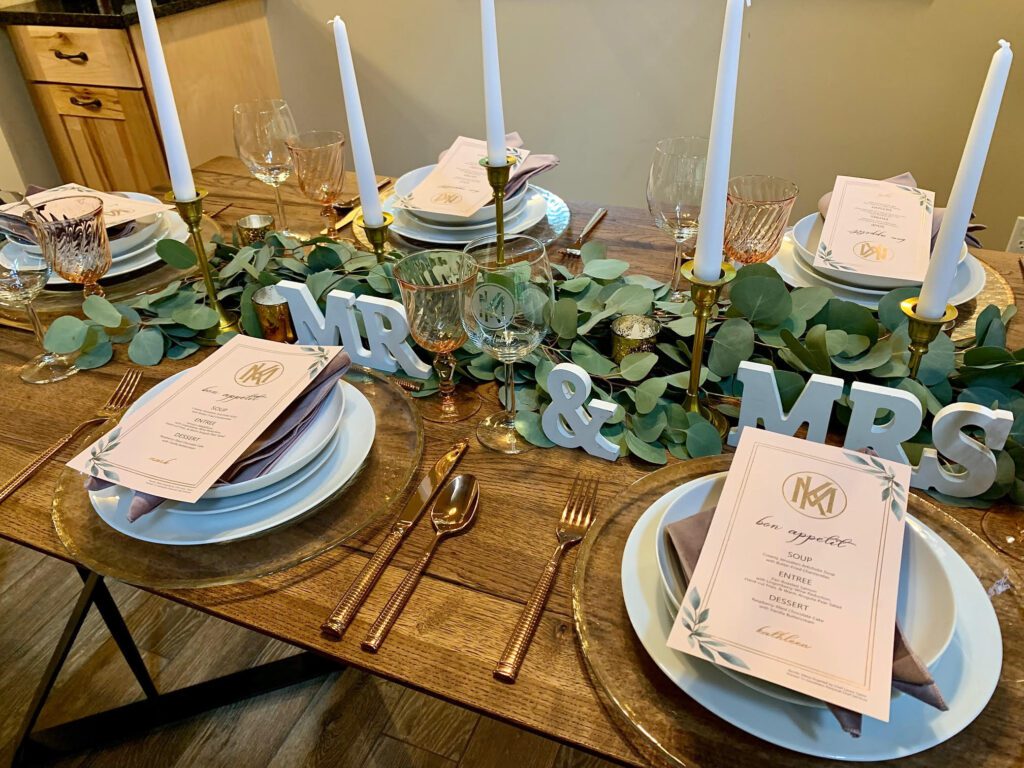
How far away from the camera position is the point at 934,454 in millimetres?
698

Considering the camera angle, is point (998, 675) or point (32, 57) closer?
point (998, 675)

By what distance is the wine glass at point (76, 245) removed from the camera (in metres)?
0.96

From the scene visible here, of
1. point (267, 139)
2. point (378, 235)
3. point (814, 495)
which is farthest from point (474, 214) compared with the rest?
point (814, 495)

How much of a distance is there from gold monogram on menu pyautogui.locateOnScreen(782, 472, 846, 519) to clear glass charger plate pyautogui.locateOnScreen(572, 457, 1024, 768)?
0.43ft

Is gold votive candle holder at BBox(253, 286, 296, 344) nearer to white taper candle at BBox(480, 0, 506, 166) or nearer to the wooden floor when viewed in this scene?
white taper candle at BBox(480, 0, 506, 166)

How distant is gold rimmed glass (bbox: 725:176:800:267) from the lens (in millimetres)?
914

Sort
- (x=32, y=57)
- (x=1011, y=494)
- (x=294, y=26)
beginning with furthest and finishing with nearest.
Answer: (x=294, y=26)
(x=32, y=57)
(x=1011, y=494)

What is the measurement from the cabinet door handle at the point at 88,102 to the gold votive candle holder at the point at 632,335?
93.6 inches

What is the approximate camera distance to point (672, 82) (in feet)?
7.66

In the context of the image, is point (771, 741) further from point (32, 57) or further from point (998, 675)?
point (32, 57)

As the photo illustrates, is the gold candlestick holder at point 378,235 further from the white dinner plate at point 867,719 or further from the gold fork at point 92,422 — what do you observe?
the white dinner plate at point 867,719

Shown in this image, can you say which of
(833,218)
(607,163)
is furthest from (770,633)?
(607,163)

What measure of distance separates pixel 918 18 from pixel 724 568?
2077 millimetres

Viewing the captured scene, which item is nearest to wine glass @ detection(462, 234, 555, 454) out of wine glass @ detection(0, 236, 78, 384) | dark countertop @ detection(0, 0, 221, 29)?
wine glass @ detection(0, 236, 78, 384)
